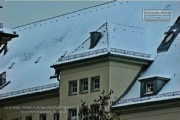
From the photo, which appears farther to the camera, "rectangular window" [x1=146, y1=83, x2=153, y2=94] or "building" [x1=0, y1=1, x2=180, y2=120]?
"building" [x1=0, y1=1, x2=180, y2=120]

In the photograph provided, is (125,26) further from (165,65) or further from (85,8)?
(85,8)

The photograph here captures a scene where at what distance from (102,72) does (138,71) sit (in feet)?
8.30

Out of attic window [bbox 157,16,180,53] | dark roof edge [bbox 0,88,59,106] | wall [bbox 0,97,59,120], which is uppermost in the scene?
attic window [bbox 157,16,180,53]

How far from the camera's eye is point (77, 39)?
67.6 metres

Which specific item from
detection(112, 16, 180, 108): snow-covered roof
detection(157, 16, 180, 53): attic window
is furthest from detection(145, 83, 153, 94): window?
detection(157, 16, 180, 53): attic window

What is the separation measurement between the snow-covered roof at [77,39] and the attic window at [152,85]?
3.42 meters

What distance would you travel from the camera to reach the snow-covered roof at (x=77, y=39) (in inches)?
2351

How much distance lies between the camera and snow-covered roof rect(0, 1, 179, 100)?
5972 centimetres

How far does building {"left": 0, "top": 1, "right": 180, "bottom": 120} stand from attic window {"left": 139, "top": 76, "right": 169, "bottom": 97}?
70 mm

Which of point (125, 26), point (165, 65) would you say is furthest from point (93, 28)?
point (165, 65)

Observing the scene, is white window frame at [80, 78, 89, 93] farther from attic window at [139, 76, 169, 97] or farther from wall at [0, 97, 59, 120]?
attic window at [139, 76, 169, 97]

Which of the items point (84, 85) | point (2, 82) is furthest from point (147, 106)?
point (2, 82)

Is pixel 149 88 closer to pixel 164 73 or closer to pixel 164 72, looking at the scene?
pixel 164 73

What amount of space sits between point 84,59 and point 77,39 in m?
8.70
